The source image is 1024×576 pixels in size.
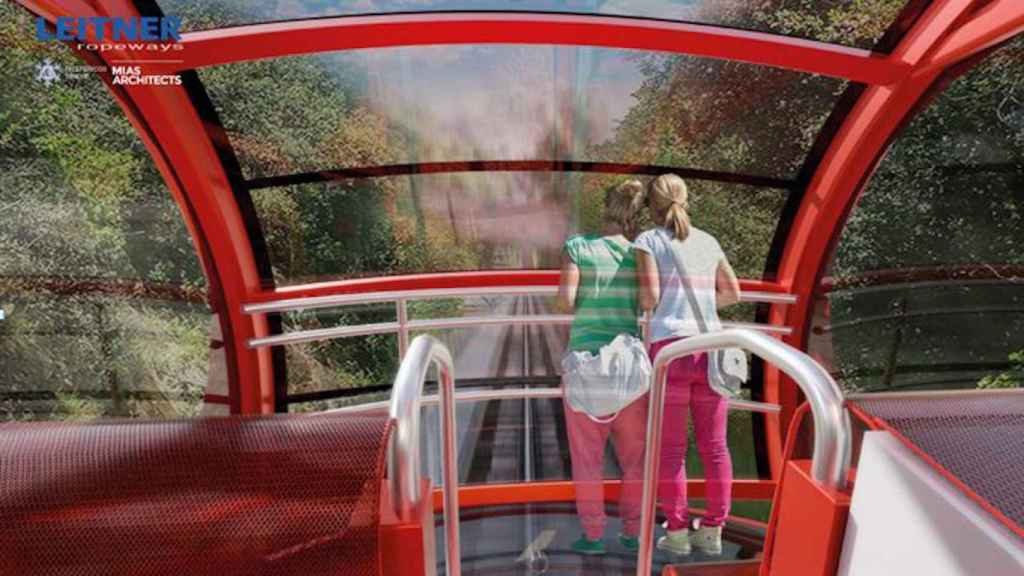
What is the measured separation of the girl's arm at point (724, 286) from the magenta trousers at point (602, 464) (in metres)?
0.56

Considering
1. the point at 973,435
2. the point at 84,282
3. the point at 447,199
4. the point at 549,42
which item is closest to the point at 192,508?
the point at 973,435

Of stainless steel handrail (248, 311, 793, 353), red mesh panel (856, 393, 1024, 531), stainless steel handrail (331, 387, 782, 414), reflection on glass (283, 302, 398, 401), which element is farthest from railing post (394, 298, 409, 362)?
red mesh panel (856, 393, 1024, 531)

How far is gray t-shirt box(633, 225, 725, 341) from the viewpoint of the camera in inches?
85.7

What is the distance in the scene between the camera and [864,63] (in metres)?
2.28

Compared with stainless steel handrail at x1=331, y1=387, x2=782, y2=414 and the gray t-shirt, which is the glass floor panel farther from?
the gray t-shirt

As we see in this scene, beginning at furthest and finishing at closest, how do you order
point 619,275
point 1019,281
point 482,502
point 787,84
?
point 1019,281, point 787,84, point 482,502, point 619,275

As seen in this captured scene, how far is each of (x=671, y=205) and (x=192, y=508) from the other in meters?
2.03

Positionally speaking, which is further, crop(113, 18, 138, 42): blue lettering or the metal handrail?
the metal handrail

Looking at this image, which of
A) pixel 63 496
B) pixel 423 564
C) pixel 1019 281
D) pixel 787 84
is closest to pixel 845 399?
pixel 423 564

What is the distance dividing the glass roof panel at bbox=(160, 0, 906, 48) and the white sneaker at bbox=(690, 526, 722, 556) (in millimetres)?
2035

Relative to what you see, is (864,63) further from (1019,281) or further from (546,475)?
(1019,281)

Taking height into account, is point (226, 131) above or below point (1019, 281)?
above

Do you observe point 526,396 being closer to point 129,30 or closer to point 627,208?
point 627,208

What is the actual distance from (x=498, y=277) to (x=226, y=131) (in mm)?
1546
